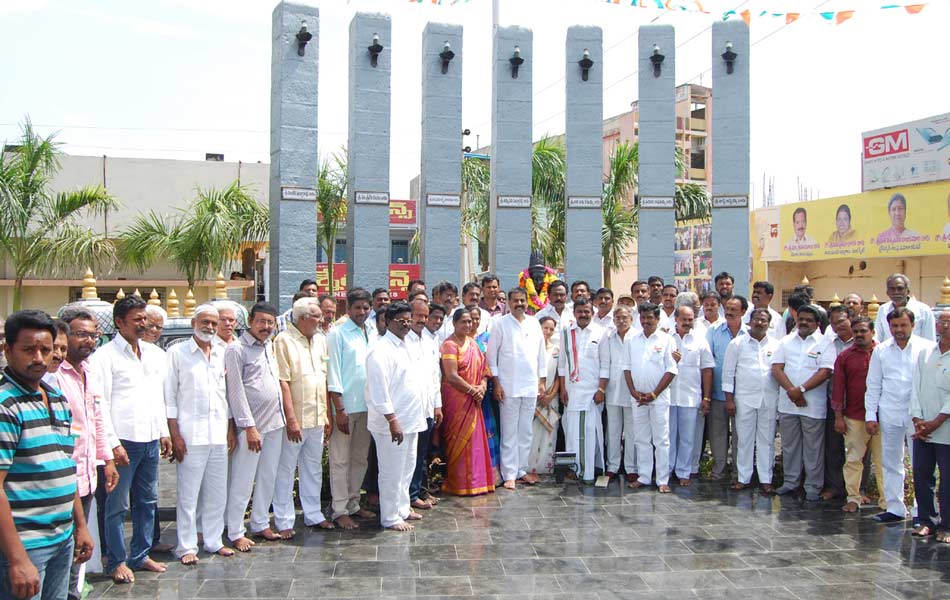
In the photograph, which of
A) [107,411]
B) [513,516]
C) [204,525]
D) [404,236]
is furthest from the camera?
[404,236]

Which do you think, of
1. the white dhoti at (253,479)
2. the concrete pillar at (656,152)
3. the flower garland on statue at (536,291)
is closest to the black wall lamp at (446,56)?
the concrete pillar at (656,152)

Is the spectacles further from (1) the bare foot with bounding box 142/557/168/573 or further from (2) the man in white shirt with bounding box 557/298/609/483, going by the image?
(2) the man in white shirt with bounding box 557/298/609/483

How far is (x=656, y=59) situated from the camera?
1108 cm

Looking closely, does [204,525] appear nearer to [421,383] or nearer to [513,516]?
[421,383]

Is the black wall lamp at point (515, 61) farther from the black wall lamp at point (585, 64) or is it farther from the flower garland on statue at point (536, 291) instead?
the flower garland on statue at point (536, 291)

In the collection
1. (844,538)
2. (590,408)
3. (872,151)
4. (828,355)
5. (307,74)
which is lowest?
(844,538)

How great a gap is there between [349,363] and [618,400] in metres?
2.70

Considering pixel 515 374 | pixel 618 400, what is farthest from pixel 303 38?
pixel 618 400

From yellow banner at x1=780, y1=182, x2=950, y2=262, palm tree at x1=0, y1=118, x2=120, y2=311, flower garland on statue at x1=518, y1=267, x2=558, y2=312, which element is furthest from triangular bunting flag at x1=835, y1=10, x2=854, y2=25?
yellow banner at x1=780, y1=182, x2=950, y2=262

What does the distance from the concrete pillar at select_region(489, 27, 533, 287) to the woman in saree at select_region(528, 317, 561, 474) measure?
3.35m

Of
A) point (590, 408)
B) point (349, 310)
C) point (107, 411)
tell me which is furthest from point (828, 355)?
point (107, 411)

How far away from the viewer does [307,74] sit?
9.86 m

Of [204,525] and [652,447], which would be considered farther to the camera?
[652,447]

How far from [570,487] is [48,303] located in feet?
62.8
